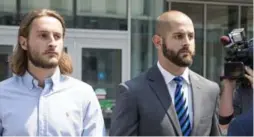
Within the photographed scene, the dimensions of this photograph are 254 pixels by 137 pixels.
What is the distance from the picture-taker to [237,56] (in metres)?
2.88

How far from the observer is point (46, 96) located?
2.26 meters

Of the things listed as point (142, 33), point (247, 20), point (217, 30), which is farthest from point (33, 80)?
point (247, 20)

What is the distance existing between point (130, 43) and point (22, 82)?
7112mm

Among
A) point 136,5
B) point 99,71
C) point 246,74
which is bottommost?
point 99,71

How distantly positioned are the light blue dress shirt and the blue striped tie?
413 millimetres

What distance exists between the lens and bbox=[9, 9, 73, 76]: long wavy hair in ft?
7.58

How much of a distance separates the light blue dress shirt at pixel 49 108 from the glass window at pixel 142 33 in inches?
280

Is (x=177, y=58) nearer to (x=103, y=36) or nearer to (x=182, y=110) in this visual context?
(x=182, y=110)

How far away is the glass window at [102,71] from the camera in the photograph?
912 cm

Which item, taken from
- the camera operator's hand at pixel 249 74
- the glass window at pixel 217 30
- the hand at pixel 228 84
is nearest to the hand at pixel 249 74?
the camera operator's hand at pixel 249 74

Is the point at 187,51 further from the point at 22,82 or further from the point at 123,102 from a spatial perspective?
the point at 22,82

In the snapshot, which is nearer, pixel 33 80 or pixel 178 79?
pixel 33 80

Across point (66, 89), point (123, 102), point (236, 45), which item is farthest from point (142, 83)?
point (236, 45)

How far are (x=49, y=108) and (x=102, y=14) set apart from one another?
729cm
